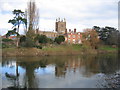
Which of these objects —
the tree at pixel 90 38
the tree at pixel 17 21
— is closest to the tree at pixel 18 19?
the tree at pixel 17 21

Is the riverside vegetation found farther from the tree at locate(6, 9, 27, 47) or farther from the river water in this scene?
the river water

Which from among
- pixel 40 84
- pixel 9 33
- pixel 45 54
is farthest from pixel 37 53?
pixel 40 84

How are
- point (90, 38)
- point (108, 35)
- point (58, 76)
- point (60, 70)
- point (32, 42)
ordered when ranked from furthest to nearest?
1. point (108, 35)
2. point (90, 38)
3. point (32, 42)
4. point (60, 70)
5. point (58, 76)

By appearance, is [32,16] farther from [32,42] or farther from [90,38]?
[90,38]

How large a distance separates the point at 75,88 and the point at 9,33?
3030cm

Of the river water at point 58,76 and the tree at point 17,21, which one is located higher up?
the tree at point 17,21

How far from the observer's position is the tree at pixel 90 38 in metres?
49.6

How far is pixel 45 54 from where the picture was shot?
3809 centimetres

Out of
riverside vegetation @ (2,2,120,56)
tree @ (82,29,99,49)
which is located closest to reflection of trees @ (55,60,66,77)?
riverside vegetation @ (2,2,120,56)

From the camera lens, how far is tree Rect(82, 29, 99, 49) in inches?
1953

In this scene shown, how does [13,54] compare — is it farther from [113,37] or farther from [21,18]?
[113,37]

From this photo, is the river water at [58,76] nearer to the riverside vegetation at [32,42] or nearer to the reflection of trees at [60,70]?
the reflection of trees at [60,70]

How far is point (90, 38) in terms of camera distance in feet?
166

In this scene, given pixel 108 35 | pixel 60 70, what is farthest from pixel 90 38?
pixel 60 70
